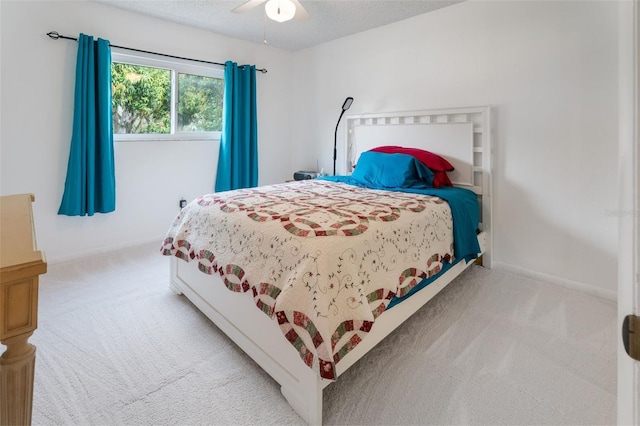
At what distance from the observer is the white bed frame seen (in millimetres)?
1455

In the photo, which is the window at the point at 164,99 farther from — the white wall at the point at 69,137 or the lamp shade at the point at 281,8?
the lamp shade at the point at 281,8

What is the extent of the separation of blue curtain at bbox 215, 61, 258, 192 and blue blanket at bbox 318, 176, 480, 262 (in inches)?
80.8

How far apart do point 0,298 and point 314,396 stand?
3.50 ft

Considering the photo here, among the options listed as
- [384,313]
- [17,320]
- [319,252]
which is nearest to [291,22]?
[319,252]

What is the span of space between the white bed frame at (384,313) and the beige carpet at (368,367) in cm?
10

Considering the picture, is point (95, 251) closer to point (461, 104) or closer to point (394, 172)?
point (394, 172)

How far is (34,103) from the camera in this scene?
112 inches

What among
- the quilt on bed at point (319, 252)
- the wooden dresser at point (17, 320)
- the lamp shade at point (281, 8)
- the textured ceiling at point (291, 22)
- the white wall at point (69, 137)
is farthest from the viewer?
the textured ceiling at point (291, 22)

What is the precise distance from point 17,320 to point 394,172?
263 cm

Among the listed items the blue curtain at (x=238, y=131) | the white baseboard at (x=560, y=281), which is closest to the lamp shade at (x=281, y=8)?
the blue curtain at (x=238, y=131)

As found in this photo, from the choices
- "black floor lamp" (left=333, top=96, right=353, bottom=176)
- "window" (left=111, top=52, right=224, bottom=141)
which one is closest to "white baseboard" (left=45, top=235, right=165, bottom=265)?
"window" (left=111, top=52, right=224, bottom=141)

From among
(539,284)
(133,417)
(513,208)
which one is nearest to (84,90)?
(133,417)

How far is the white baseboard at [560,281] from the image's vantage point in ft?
7.97

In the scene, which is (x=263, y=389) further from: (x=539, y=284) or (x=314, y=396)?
(x=539, y=284)
